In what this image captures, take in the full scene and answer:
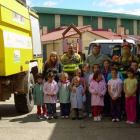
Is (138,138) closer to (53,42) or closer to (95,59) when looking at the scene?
(95,59)

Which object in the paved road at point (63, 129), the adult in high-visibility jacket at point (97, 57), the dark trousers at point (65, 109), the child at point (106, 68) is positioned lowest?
the paved road at point (63, 129)

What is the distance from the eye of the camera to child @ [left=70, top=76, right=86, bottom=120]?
7105 millimetres

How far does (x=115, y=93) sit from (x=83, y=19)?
43.2 m

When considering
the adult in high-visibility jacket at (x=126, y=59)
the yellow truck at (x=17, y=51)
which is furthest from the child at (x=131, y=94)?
the yellow truck at (x=17, y=51)

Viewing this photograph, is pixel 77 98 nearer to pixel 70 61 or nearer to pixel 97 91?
pixel 97 91

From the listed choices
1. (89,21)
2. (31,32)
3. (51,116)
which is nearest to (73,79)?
(51,116)

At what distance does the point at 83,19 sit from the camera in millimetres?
49094

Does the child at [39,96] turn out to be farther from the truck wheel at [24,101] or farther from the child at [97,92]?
the child at [97,92]

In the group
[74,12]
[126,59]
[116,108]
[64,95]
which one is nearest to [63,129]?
[64,95]

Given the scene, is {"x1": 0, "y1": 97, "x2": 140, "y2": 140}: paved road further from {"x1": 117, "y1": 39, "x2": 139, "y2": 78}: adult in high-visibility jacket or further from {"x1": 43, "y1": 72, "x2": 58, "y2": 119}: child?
{"x1": 117, "y1": 39, "x2": 139, "y2": 78}: adult in high-visibility jacket

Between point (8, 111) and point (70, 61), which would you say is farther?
point (8, 111)

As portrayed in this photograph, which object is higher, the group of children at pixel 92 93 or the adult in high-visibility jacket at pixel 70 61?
the adult in high-visibility jacket at pixel 70 61

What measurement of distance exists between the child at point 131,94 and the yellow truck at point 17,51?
232cm

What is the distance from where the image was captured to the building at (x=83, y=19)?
1847 inches
